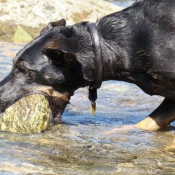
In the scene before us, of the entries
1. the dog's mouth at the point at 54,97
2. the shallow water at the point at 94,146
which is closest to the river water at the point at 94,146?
the shallow water at the point at 94,146

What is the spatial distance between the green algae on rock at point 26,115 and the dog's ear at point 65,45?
2.19 feet

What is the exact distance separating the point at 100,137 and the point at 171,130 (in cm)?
120

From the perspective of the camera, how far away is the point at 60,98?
248 inches

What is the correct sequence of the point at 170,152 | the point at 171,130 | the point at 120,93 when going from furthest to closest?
1. the point at 120,93
2. the point at 171,130
3. the point at 170,152

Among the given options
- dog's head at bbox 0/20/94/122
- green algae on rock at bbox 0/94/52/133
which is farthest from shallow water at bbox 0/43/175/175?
dog's head at bbox 0/20/94/122

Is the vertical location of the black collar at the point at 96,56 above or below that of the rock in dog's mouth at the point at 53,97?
above

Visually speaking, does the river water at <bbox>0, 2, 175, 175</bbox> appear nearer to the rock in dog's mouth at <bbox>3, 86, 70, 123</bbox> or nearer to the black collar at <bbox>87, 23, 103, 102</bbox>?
the rock in dog's mouth at <bbox>3, 86, 70, 123</bbox>

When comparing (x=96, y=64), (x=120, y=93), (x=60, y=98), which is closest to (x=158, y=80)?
(x=96, y=64)

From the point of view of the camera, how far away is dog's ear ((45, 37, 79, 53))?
5.67 meters

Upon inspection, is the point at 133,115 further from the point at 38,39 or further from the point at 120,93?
the point at 38,39

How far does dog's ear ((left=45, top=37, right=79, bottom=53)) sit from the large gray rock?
9.44m

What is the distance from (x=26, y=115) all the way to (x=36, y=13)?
9795 mm

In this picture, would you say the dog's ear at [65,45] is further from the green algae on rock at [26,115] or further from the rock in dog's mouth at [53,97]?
the green algae on rock at [26,115]

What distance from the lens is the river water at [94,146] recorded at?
5004 millimetres
